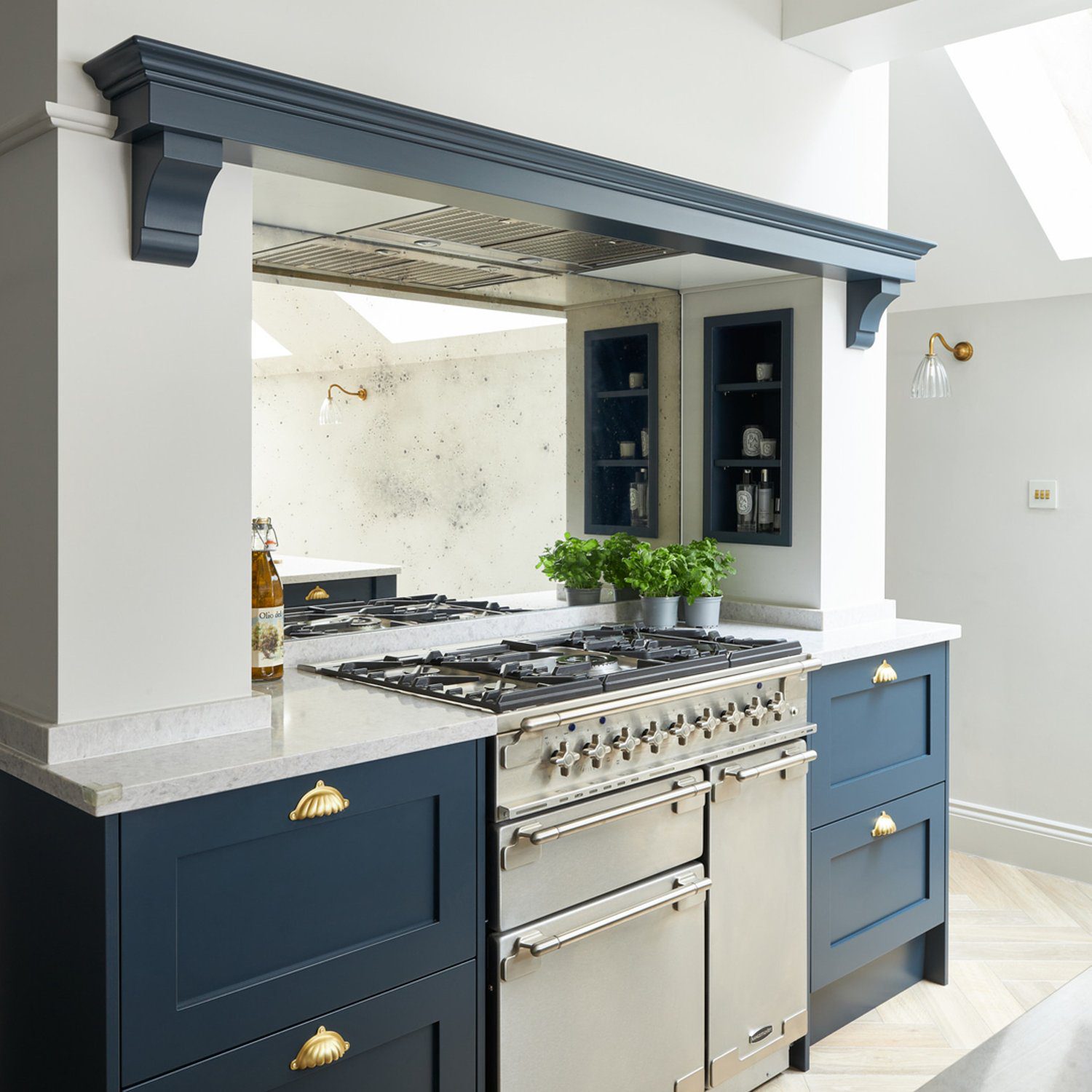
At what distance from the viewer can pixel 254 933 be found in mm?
1705

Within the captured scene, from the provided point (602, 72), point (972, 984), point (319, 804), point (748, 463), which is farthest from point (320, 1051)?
point (972, 984)

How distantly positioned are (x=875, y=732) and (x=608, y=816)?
1133 millimetres

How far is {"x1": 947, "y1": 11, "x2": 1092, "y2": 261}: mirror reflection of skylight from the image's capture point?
343cm

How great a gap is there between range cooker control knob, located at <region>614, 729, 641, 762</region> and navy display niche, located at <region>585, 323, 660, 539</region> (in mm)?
1131

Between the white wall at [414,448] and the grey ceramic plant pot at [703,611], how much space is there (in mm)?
415

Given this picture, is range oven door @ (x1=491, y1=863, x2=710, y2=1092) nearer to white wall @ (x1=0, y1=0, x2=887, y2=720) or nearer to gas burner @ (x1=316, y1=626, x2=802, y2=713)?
gas burner @ (x1=316, y1=626, x2=802, y2=713)

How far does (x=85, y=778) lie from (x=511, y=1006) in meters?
0.91

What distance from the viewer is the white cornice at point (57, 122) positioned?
1680mm

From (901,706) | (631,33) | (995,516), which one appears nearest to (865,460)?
(901,706)

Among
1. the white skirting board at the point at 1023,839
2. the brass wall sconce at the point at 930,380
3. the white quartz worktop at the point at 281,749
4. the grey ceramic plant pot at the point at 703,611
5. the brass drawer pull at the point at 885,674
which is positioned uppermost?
the brass wall sconce at the point at 930,380

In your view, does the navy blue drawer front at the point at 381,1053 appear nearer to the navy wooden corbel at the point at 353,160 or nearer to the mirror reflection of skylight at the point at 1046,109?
the navy wooden corbel at the point at 353,160

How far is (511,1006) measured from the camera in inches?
80.5

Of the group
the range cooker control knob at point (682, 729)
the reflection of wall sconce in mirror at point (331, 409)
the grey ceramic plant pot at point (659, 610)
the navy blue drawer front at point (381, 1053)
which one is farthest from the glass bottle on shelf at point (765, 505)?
the navy blue drawer front at point (381, 1053)

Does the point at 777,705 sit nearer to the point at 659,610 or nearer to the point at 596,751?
the point at 659,610
